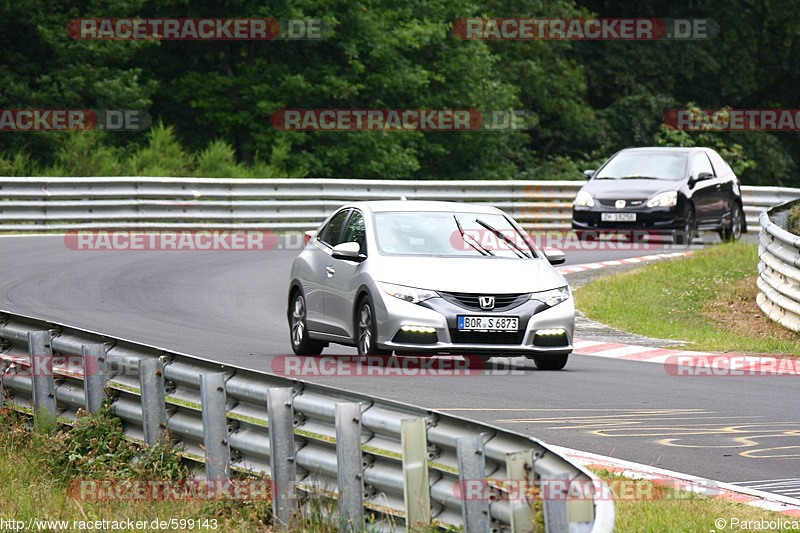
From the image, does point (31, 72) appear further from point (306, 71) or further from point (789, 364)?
point (789, 364)

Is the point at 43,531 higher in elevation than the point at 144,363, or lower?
lower

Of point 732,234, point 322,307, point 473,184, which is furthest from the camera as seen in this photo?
point 473,184

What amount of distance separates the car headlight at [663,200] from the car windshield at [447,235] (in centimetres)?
1158

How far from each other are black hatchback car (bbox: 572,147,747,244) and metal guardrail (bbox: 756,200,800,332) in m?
5.88

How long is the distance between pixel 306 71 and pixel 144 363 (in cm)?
3141

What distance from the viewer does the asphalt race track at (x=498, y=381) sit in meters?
8.59

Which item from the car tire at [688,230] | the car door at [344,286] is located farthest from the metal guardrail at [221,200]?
the car door at [344,286]

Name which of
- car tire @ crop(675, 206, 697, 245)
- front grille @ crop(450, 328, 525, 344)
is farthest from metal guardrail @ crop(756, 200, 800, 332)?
car tire @ crop(675, 206, 697, 245)

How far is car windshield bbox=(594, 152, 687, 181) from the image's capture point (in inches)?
982

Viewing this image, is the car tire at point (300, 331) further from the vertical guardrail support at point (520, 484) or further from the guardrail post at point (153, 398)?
the vertical guardrail support at point (520, 484)

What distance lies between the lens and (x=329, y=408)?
6457mm

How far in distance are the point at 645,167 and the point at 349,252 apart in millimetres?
14391

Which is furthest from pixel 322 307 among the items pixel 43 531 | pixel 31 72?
pixel 31 72

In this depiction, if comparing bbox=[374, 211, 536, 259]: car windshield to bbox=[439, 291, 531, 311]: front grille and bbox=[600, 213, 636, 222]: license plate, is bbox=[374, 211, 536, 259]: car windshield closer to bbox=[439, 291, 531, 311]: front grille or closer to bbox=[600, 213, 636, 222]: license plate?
bbox=[439, 291, 531, 311]: front grille
